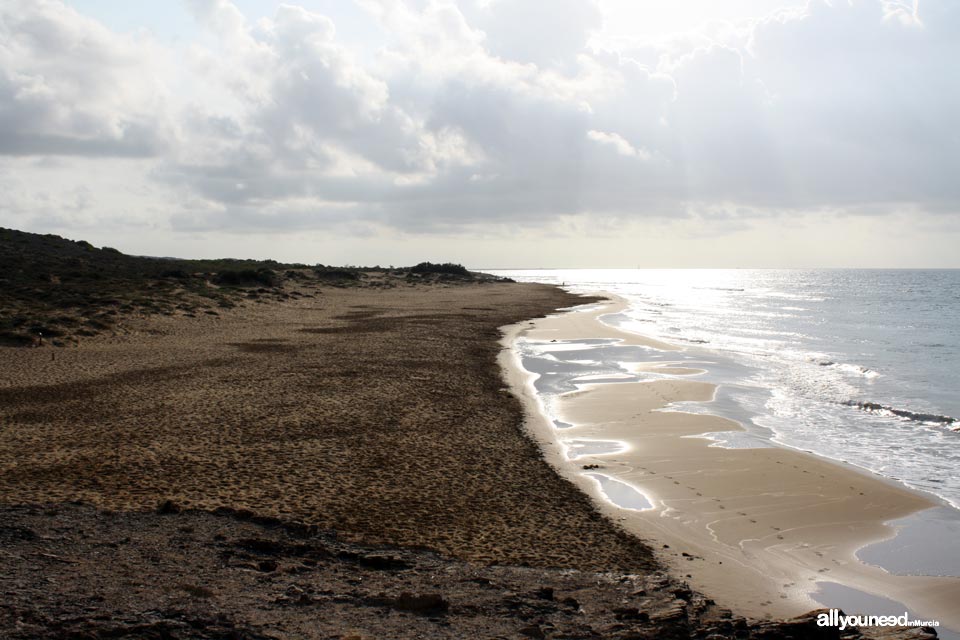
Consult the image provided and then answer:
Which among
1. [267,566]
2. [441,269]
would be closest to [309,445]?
[267,566]

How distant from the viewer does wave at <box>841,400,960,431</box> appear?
16750mm

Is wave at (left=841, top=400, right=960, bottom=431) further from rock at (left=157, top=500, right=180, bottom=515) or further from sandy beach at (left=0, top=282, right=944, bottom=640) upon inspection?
rock at (left=157, top=500, right=180, bottom=515)

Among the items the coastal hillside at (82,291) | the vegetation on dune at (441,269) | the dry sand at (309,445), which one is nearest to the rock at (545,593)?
the dry sand at (309,445)

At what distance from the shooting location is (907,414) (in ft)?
58.0

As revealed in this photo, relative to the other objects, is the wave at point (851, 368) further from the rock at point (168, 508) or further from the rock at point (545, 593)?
the rock at point (168, 508)

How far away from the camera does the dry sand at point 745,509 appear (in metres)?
7.54

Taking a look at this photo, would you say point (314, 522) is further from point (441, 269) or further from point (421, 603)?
point (441, 269)

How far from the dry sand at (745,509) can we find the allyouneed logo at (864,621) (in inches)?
11.4

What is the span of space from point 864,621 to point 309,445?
29.3 feet

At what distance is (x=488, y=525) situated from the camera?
8.65m

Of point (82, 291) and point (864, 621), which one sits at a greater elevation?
point (82, 291)

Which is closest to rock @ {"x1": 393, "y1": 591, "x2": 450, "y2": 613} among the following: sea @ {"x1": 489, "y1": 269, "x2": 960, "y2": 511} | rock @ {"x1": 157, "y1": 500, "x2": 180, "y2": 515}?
rock @ {"x1": 157, "y1": 500, "x2": 180, "y2": 515}

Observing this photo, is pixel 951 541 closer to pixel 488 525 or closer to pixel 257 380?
pixel 488 525

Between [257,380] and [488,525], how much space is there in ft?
37.1
